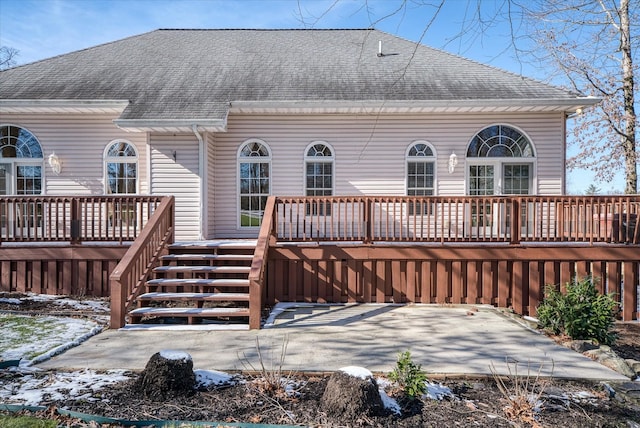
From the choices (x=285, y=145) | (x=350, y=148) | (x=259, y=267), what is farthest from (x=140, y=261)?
(x=350, y=148)

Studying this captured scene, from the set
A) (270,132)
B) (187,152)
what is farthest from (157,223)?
(270,132)

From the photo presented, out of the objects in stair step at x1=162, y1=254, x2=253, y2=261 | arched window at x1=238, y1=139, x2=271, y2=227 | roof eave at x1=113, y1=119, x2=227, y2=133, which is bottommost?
stair step at x1=162, y1=254, x2=253, y2=261

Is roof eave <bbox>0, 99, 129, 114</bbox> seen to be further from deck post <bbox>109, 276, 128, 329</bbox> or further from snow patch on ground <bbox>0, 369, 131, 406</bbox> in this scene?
snow patch on ground <bbox>0, 369, 131, 406</bbox>

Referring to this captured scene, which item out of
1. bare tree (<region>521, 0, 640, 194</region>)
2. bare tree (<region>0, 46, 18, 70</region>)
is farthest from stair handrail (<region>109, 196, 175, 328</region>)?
bare tree (<region>0, 46, 18, 70</region>)

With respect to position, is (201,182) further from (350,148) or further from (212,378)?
(212,378)

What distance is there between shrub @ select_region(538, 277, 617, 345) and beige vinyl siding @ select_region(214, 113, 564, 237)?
4.26 m

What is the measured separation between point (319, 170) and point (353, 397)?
7.05m

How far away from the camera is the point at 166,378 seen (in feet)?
10.8

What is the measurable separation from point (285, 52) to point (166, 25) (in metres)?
4.45

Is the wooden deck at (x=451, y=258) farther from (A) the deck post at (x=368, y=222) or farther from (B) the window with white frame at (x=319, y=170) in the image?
(B) the window with white frame at (x=319, y=170)

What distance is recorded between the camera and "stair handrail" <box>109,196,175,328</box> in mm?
5613

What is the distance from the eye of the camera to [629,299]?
716 centimetres

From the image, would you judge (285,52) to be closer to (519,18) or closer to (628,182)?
(519,18)

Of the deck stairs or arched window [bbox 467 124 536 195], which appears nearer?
the deck stairs
